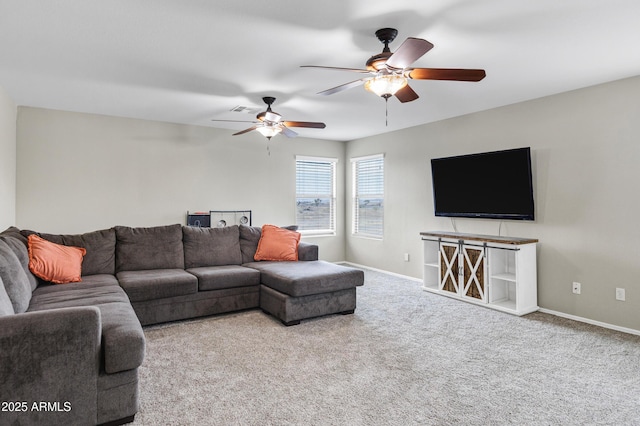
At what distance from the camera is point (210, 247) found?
180 inches

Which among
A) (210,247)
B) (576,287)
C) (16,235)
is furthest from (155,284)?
(576,287)

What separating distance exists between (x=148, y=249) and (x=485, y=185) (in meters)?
4.10

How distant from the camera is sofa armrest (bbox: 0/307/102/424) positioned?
174 cm

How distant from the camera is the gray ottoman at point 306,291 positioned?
3639 millimetres

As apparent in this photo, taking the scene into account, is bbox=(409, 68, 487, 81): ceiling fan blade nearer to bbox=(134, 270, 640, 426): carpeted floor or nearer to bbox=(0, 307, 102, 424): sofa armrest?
bbox=(134, 270, 640, 426): carpeted floor

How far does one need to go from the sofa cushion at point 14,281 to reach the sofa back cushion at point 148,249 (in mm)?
1343

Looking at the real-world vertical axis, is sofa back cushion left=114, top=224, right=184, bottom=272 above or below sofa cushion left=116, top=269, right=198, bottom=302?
above

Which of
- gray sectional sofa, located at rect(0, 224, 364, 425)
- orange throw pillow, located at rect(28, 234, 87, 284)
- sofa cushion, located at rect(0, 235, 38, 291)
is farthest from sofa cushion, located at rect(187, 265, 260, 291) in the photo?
sofa cushion, located at rect(0, 235, 38, 291)

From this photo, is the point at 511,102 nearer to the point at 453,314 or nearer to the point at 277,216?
the point at 453,314

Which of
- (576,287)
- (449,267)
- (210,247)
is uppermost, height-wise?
(210,247)

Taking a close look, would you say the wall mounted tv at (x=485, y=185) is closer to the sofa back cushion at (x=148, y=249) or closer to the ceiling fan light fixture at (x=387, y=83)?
the ceiling fan light fixture at (x=387, y=83)

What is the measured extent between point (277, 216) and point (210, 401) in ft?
14.2

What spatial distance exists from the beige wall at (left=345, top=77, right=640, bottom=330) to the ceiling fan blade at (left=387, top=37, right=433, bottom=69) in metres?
2.61

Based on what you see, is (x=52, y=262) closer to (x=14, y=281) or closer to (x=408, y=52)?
(x=14, y=281)
